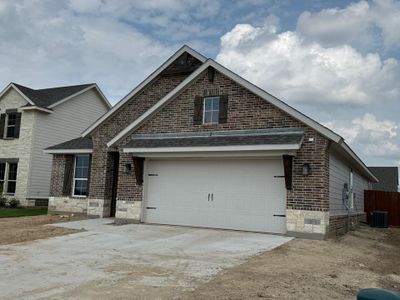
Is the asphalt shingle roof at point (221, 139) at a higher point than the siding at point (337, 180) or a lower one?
higher

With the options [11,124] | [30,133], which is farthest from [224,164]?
[11,124]

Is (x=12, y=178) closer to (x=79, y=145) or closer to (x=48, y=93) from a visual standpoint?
(x=48, y=93)

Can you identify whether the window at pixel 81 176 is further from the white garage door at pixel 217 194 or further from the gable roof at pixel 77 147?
the white garage door at pixel 217 194

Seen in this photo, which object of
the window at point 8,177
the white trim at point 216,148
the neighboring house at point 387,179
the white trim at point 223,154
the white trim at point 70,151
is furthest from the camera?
the neighboring house at point 387,179

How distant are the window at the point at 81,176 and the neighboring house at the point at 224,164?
3.56ft

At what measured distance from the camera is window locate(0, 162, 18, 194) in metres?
26.0

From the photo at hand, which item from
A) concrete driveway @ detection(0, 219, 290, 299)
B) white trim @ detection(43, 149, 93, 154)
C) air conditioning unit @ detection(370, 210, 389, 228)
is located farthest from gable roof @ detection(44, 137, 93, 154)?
air conditioning unit @ detection(370, 210, 389, 228)

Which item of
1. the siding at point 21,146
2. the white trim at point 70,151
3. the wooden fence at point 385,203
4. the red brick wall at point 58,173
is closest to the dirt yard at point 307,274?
the white trim at point 70,151

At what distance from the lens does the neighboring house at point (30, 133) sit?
2566cm

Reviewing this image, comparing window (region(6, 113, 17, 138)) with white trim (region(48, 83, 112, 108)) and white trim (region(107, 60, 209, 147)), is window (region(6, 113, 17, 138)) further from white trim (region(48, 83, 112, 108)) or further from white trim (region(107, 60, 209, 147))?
white trim (region(107, 60, 209, 147))

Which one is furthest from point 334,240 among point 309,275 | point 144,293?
point 144,293

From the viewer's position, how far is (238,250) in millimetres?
10922

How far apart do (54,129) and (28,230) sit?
1357 centimetres

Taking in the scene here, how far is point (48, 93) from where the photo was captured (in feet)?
95.5
